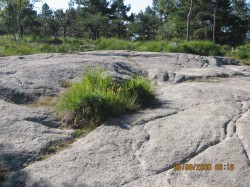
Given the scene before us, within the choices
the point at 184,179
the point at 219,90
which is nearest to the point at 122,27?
the point at 219,90

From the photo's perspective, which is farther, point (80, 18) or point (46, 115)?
point (80, 18)

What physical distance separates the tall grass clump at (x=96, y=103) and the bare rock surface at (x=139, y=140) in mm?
148

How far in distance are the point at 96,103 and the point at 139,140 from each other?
2.36 feet

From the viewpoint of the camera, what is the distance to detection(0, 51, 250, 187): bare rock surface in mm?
2500

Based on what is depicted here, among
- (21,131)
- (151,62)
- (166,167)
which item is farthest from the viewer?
(151,62)

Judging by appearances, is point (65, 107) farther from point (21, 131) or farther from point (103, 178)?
point (103, 178)

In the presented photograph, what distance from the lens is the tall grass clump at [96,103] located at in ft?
11.6

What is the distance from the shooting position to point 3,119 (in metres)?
3.47

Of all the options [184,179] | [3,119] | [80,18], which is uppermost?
[80,18]

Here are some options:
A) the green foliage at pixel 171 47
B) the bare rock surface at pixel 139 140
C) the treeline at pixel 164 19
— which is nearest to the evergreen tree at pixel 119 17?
the treeline at pixel 164 19

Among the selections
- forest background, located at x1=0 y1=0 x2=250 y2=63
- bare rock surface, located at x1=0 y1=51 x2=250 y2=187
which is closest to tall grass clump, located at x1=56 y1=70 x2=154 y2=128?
bare rock surface, located at x1=0 y1=51 x2=250 y2=187

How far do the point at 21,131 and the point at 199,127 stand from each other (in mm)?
1803
